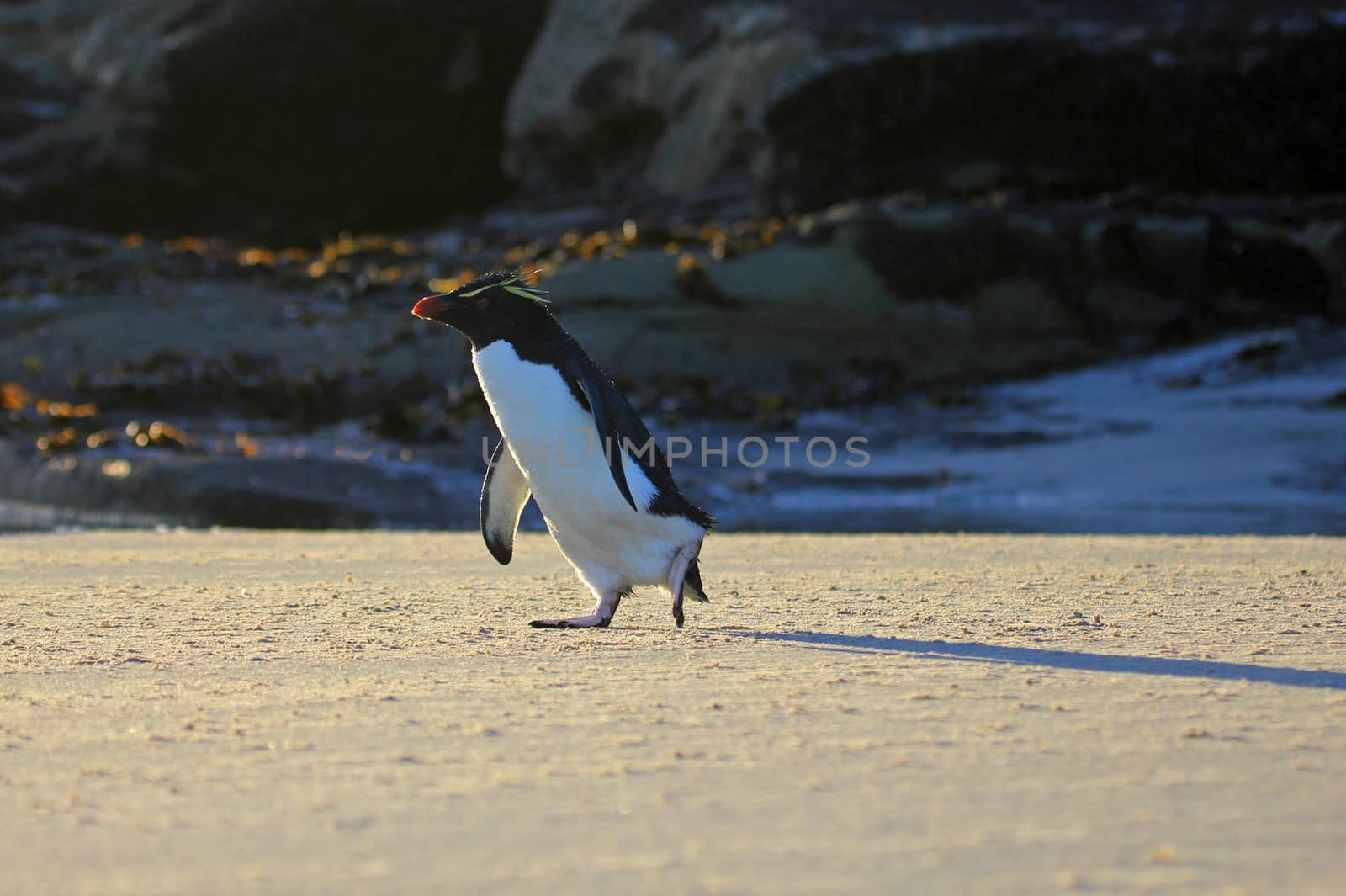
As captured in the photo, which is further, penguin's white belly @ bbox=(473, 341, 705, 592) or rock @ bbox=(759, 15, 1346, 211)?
rock @ bbox=(759, 15, 1346, 211)

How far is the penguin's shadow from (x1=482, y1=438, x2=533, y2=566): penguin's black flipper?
1230 mm

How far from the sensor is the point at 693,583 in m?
5.00

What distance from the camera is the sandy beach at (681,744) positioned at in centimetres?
218

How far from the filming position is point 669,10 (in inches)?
989

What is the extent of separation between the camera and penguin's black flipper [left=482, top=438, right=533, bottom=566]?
5.57 m

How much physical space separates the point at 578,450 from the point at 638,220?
743 inches

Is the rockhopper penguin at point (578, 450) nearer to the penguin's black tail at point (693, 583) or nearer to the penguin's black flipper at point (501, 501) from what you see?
the penguin's black tail at point (693, 583)

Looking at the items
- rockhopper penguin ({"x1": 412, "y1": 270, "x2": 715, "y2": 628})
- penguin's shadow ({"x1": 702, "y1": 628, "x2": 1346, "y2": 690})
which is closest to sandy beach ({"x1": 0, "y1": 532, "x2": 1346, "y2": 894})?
penguin's shadow ({"x1": 702, "y1": 628, "x2": 1346, "y2": 690})

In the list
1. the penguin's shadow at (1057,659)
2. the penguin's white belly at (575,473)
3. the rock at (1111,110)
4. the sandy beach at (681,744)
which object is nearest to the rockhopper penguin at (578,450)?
the penguin's white belly at (575,473)

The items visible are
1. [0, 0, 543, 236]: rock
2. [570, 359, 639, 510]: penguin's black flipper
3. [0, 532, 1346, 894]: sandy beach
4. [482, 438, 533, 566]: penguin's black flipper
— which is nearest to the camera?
[0, 532, 1346, 894]: sandy beach

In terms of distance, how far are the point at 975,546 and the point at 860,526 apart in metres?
2.66

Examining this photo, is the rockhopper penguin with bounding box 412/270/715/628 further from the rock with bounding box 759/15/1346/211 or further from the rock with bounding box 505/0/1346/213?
the rock with bounding box 759/15/1346/211

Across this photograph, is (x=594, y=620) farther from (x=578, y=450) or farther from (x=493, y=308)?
(x=493, y=308)

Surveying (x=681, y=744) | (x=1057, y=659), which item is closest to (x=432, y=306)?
(x=1057, y=659)
